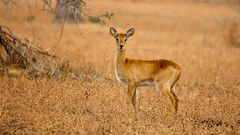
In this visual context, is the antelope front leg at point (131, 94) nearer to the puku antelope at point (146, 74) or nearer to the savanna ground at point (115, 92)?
the puku antelope at point (146, 74)

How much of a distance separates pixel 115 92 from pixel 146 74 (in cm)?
144

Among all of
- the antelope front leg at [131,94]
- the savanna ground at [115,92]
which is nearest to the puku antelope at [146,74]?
the antelope front leg at [131,94]

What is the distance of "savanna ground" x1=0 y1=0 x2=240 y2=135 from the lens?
9.42 metres

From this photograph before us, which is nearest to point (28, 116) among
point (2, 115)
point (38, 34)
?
point (2, 115)

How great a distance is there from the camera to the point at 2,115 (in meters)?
9.59

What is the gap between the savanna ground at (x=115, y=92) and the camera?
9.42 meters

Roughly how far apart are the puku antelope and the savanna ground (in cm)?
29

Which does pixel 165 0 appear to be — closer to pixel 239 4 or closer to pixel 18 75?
pixel 239 4

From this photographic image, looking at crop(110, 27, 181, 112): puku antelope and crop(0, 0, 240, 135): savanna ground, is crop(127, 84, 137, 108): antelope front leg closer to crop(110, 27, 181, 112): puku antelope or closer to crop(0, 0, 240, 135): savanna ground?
crop(110, 27, 181, 112): puku antelope

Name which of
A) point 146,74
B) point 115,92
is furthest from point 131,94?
point 115,92

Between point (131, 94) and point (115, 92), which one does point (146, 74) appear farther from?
point (115, 92)

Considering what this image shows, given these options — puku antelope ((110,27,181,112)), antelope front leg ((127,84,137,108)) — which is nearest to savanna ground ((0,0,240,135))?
antelope front leg ((127,84,137,108))

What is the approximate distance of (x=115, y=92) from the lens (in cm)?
1202

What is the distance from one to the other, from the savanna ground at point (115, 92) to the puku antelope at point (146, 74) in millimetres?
294
